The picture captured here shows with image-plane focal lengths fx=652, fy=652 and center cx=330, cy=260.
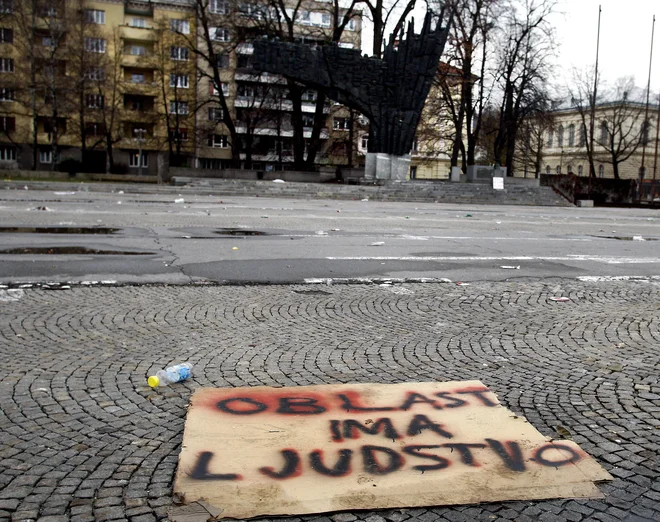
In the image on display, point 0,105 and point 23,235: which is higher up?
point 0,105

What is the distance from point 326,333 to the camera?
582cm

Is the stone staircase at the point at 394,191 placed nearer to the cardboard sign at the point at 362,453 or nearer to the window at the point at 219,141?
the cardboard sign at the point at 362,453

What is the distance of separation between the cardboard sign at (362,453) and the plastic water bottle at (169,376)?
0.30 metres

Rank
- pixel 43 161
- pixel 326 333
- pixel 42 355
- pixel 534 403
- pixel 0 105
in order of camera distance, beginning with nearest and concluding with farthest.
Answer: pixel 534 403 → pixel 42 355 → pixel 326 333 → pixel 0 105 → pixel 43 161

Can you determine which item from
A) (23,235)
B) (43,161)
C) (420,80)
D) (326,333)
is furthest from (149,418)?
(43,161)

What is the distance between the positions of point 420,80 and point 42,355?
37405mm

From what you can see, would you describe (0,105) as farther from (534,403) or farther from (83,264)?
(534,403)

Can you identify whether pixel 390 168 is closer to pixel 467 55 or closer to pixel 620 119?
pixel 467 55

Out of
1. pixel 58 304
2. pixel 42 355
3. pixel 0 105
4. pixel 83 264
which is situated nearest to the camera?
pixel 42 355

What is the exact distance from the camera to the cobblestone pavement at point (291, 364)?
3020 mm

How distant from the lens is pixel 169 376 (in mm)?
4441

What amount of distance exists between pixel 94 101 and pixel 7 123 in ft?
33.4

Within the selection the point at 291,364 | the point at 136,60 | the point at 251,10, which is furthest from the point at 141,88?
the point at 291,364

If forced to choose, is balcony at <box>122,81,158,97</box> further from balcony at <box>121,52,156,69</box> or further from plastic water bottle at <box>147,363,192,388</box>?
plastic water bottle at <box>147,363,192,388</box>
